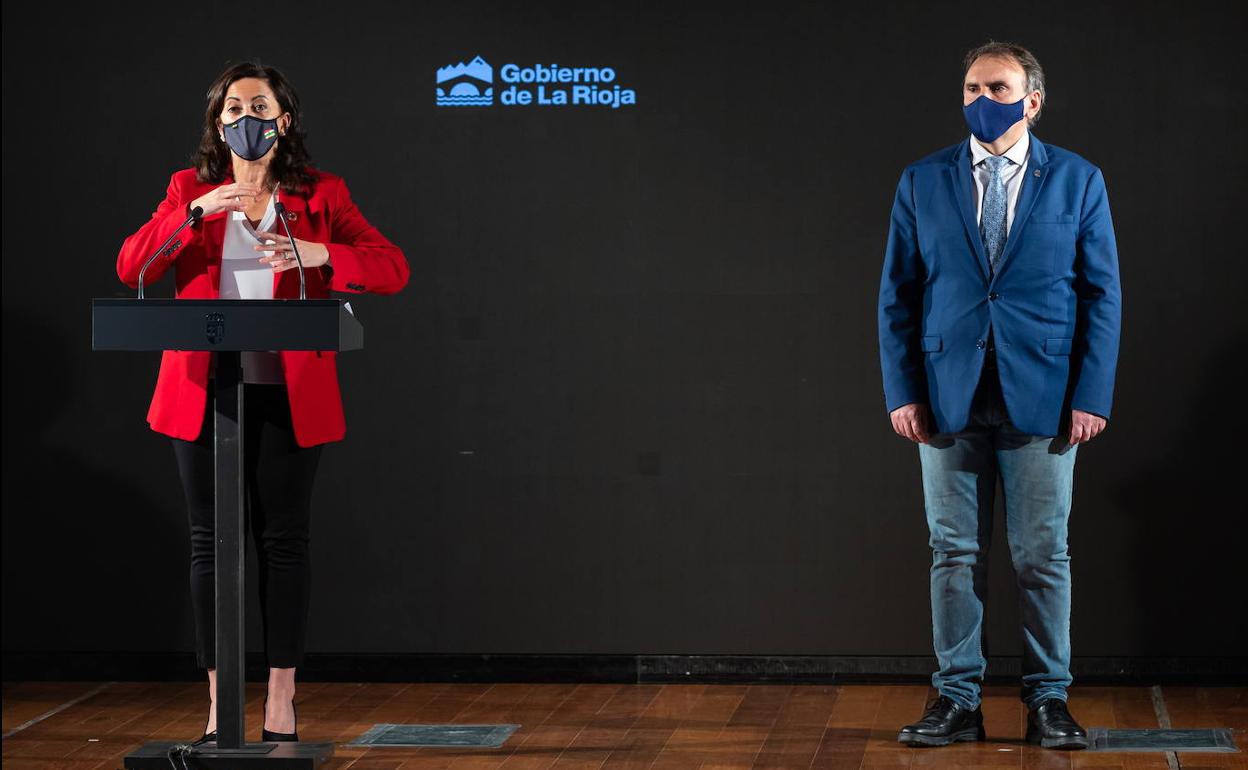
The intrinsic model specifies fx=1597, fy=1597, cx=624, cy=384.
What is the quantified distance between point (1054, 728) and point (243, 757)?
1.78 m

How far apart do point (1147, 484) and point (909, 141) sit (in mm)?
1171

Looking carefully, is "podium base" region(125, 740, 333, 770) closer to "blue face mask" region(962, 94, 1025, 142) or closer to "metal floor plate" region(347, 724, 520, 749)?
"metal floor plate" region(347, 724, 520, 749)

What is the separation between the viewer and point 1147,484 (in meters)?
4.48

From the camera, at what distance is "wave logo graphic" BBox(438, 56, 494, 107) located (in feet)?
15.1

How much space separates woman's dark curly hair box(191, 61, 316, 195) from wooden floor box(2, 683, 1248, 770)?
51.8 inches

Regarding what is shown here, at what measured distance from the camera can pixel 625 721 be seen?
407cm

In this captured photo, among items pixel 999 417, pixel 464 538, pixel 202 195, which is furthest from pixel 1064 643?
pixel 202 195

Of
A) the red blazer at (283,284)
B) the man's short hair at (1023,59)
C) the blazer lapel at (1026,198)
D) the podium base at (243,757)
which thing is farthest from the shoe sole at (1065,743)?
the red blazer at (283,284)

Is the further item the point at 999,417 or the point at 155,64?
the point at 155,64

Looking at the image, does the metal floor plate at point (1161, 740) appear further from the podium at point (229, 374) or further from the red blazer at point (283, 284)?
the red blazer at point (283, 284)

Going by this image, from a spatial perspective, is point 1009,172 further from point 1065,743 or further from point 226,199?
A: point 226,199

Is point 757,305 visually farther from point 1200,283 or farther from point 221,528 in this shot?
point 221,528

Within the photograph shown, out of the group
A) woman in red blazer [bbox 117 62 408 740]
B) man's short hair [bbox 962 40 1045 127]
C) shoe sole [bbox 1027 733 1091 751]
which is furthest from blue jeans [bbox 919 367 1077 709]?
woman in red blazer [bbox 117 62 408 740]

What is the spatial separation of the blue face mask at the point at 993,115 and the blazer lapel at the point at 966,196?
8cm
